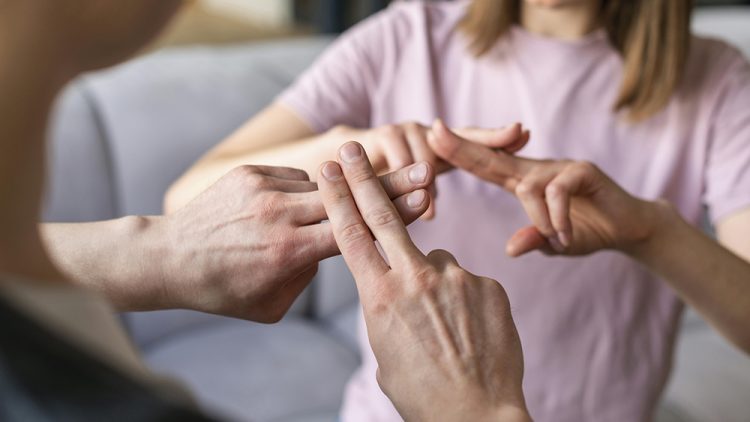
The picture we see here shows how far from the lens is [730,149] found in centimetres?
96

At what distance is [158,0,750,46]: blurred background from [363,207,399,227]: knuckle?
2.43 m

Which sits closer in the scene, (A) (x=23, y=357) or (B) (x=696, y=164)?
(A) (x=23, y=357)

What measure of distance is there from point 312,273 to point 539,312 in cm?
36

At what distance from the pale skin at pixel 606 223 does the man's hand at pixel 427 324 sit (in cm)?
20

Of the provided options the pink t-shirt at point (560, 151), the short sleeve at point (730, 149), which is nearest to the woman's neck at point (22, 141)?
the pink t-shirt at point (560, 151)

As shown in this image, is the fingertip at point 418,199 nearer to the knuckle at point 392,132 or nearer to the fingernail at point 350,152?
the fingernail at point 350,152

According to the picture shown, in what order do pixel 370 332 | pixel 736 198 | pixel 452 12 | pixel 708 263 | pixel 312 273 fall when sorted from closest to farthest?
pixel 370 332 → pixel 312 273 → pixel 708 263 → pixel 736 198 → pixel 452 12

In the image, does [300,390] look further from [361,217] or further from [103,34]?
[103,34]

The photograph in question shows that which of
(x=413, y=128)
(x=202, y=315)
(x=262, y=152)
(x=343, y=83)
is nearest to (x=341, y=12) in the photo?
(x=202, y=315)

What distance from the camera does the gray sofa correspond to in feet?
4.71

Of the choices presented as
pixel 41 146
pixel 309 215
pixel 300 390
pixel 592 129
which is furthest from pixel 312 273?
pixel 300 390

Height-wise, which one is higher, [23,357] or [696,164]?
[23,357]

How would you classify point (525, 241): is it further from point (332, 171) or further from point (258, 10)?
point (258, 10)

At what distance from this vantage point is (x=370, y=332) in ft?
1.71
